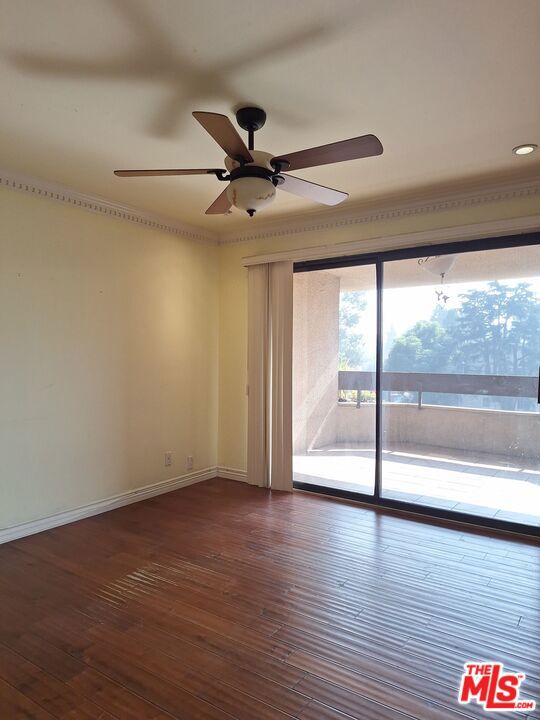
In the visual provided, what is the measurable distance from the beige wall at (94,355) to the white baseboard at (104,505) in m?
0.06

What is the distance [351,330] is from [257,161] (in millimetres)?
2372

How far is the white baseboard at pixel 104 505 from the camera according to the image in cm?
338

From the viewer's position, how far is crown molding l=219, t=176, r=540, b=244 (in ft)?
11.2

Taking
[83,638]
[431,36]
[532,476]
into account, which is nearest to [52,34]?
[431,36]

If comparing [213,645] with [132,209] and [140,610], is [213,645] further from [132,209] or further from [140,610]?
[132,209]

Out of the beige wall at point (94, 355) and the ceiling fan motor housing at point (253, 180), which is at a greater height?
the ceiling fan motor housing at point (253, 180)

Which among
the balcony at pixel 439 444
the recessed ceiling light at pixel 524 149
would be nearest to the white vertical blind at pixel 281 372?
the balcony at pixel 439 444

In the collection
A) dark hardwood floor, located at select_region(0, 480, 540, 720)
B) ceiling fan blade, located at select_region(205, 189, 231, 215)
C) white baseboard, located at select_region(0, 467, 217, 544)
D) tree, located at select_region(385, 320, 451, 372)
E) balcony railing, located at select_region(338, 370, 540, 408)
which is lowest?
dark hardwood floor, located at select_region(0, 480, 540, 720)

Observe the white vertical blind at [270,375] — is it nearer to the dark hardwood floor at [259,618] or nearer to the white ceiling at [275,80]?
the dark hardwood floor at [259,618]

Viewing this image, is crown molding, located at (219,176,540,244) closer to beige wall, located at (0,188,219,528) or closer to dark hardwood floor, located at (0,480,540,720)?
beige wall, located at (0,188,219,528)

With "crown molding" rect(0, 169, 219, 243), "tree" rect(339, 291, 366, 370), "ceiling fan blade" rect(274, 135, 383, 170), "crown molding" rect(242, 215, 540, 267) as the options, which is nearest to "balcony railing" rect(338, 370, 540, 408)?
"tree" rect(339, 291, 366, 370)

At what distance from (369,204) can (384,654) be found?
3352mm

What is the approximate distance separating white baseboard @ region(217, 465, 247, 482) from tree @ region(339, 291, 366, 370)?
1.64 metres

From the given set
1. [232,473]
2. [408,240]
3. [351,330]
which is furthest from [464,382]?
[232,473]
